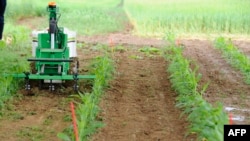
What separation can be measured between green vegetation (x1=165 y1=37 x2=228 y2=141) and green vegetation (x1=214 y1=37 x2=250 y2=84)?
1240 millimetres

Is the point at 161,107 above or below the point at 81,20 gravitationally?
below

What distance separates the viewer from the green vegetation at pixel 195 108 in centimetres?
584

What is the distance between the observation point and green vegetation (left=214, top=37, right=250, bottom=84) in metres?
10.9

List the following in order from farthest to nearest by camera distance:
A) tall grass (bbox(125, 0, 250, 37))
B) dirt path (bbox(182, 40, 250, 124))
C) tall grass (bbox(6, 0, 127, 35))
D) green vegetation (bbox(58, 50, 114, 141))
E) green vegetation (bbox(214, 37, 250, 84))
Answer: tall grass (bbox(6, 0, 127, 35)), tall grass (bbox(125, 0, 250, 37)), green vegetation (bbox(214, 37, 250, 84)), dirt path (bbox(182, 40, 250, 124)), green vegetation (bbox(58, 50, 114, 141))

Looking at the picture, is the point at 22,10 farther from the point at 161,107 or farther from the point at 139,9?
the point at 161,107

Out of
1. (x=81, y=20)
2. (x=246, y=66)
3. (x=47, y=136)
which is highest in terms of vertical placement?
(x=81, y=20)

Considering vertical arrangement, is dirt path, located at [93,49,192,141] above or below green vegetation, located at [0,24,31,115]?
below

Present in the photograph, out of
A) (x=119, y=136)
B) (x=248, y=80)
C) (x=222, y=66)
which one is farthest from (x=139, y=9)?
(x=119, y=136)

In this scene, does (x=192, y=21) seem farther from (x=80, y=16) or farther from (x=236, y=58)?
(x=236, y=58)

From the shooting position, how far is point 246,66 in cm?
1106

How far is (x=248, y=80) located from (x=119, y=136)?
13.3 feet

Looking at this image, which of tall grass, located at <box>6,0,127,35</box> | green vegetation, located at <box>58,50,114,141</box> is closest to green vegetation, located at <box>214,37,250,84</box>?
green vegetation, located at <box>58,50,114,141</box>

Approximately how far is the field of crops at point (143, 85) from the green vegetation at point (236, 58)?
34 millimetres

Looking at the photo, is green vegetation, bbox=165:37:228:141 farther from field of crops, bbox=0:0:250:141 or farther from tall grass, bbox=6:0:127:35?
→ tall grass, bbox=6:0:127:35
